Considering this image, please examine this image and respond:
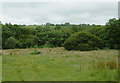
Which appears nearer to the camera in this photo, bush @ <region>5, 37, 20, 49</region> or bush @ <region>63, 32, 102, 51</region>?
bush @ <region>63, 32, 102, 51</region>

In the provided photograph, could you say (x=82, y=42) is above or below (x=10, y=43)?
above

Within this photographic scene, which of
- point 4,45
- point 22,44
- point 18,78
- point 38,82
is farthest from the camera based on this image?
point 22,44

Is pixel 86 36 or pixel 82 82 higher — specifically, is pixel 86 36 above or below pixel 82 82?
above

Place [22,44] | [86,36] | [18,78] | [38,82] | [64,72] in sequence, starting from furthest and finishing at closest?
[22,44]
[86,36]
[64,72]
[18,78]
[38,82]

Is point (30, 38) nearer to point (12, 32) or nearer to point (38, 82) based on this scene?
point (12, 32)

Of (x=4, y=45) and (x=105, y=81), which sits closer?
(x=105, y=81)

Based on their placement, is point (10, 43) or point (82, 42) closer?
point (82, 42)

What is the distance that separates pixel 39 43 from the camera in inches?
947

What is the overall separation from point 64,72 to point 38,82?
1534mm

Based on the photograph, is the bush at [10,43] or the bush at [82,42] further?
the bush at [10,43]

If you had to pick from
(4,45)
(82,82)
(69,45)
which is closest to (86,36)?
(69,45)

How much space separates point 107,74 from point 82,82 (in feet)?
4.17

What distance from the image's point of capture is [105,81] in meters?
5.57

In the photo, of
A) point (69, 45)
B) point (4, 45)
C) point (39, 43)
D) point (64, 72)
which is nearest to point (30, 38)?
point (39, 43)
